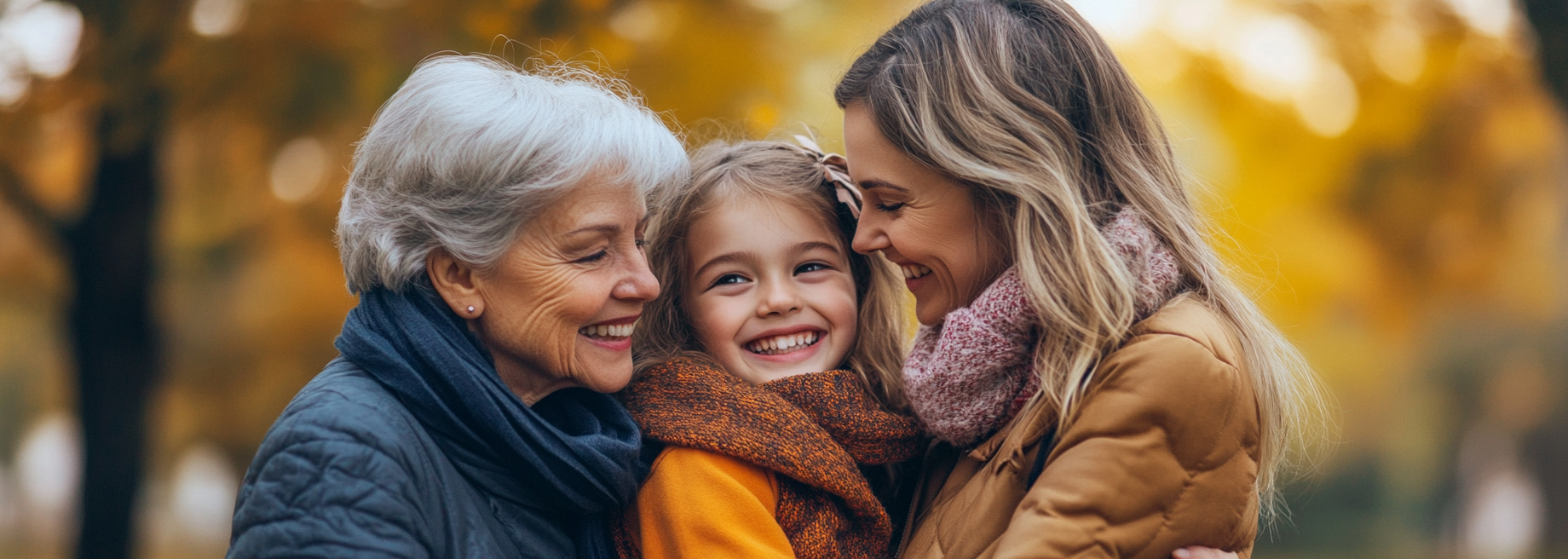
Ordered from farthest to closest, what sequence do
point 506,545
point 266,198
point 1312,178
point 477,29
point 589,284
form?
point 1312,178 < point 266,198 < point 477,29 < point 589,284 < point 506,545

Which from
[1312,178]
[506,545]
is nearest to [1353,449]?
[1312,178]

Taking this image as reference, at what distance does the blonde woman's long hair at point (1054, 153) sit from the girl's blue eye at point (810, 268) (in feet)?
1.81

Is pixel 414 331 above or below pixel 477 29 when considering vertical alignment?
below

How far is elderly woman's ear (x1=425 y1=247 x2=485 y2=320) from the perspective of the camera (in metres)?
2.78

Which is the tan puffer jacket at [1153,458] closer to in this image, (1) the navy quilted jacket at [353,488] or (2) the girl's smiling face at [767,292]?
(2) the girl's smiling face at [767,292]

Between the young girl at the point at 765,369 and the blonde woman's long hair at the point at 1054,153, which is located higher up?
the blonde woman's long hair at the point at 1054,153

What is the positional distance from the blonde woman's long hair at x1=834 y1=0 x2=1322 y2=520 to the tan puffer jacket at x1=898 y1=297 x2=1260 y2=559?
0.13 meters

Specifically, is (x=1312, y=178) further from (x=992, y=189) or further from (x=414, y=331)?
(x=414, y=331)

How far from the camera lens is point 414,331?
2.64 meters

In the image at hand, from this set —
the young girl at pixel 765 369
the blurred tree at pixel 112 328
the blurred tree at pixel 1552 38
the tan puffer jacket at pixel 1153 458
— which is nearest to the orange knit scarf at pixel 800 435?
the young girl at pixel 765 369

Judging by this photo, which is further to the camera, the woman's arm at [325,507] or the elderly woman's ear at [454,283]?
the elderly woman's ear at [454,283]

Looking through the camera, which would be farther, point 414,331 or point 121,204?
point 121,204

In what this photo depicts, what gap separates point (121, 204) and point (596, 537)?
6336 millimetres

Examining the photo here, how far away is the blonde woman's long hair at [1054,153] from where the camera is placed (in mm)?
2711
